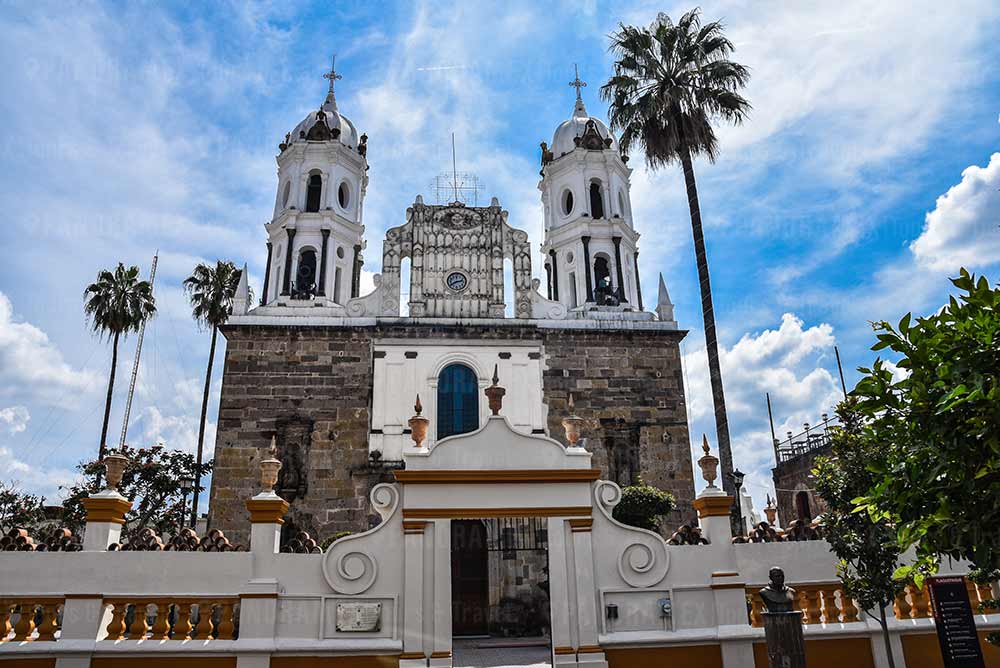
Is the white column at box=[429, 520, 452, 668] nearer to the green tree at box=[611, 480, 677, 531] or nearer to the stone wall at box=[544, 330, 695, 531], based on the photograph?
the green tree at box=[611, 480, 677, 531]

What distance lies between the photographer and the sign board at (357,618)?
8.21 meters

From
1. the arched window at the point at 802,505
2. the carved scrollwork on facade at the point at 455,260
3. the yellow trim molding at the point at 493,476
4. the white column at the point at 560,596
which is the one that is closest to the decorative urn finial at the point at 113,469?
the yellow trim molding at the point at 493,476

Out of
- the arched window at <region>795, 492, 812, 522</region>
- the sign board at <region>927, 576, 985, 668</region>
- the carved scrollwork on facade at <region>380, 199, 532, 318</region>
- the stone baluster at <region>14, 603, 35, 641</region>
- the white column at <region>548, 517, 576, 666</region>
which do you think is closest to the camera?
the stone baluster at <region>14, 603, 35, 641</region>

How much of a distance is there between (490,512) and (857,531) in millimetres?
4364

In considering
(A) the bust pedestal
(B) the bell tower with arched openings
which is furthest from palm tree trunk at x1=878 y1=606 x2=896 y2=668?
(B) the bell tower with arched openings

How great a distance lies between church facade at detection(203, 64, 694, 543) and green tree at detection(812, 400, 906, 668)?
10116mm

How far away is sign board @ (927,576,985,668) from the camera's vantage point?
8.23 metres

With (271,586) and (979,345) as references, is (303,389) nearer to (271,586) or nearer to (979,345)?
(271,586)

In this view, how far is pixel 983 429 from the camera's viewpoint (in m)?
5.47

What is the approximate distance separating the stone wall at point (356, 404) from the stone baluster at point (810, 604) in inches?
425

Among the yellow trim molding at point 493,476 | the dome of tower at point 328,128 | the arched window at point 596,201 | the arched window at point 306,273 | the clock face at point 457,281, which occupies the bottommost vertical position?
the yellow trim molding at point 493,476

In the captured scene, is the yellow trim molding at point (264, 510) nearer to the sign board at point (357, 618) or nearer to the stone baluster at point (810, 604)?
the sign board at point (357, 618)

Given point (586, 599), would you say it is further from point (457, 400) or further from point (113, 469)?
point (457, 400)

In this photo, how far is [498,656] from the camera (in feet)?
41.0
